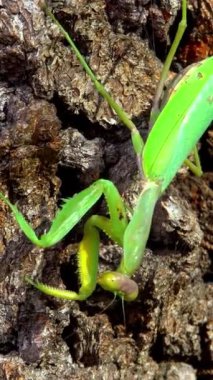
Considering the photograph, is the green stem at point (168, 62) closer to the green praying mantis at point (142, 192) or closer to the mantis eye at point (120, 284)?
the green praying mantis at point (142, 192)

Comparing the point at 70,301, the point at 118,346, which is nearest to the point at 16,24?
the point at 70,301

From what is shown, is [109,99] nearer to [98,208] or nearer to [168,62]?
[168,62]

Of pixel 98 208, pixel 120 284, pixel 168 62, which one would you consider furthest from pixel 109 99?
pixel 120 284

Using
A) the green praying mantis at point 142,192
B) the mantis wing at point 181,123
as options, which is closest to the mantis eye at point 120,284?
the green praying mantis at point 142,192

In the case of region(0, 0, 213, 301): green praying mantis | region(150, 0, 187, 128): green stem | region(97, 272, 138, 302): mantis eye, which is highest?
region(150, 0, 187, 128): green stem

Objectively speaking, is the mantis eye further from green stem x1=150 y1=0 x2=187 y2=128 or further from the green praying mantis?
green stem x1=150 y1=0 x2=187 y2=128

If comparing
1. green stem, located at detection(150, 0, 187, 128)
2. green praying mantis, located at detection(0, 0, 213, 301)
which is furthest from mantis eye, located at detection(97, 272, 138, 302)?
green stem, located at detection(150, 0, 187, 128)
